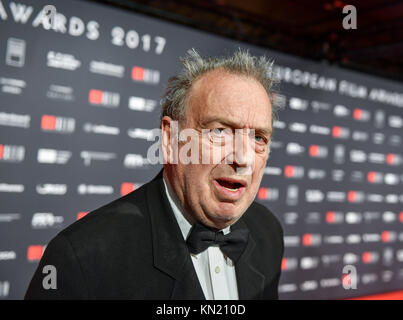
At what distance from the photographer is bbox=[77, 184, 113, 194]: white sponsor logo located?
202cm

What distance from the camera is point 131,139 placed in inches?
84.3

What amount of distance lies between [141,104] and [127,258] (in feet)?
4.65

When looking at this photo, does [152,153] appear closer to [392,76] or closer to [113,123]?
[113,123]

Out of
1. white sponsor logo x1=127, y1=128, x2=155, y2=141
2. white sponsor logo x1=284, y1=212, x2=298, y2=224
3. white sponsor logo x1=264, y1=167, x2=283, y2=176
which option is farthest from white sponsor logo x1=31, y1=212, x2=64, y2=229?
white sponsor logo x1=284, y1=212, x2=298, y2=224

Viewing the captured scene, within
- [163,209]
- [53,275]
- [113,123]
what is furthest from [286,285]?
[53,275]

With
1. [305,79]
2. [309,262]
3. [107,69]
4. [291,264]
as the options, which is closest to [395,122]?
[305,79]

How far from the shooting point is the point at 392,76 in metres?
3.18

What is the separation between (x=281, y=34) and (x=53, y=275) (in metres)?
3.40

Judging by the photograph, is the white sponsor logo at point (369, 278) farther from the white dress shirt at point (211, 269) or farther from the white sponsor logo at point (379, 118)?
the white dress shirt at point (211, 269)

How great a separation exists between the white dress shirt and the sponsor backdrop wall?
2.66 ft

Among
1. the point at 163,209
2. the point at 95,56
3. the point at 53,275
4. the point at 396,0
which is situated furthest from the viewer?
the point at 396,0

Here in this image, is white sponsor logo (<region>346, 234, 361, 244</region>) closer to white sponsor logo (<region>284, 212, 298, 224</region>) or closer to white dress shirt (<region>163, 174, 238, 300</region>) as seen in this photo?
white sponsor logo (<region>284, 212, 298, 224</region>)

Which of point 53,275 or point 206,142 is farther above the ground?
point 206,142

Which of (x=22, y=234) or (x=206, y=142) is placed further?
(x=22, y=234)
